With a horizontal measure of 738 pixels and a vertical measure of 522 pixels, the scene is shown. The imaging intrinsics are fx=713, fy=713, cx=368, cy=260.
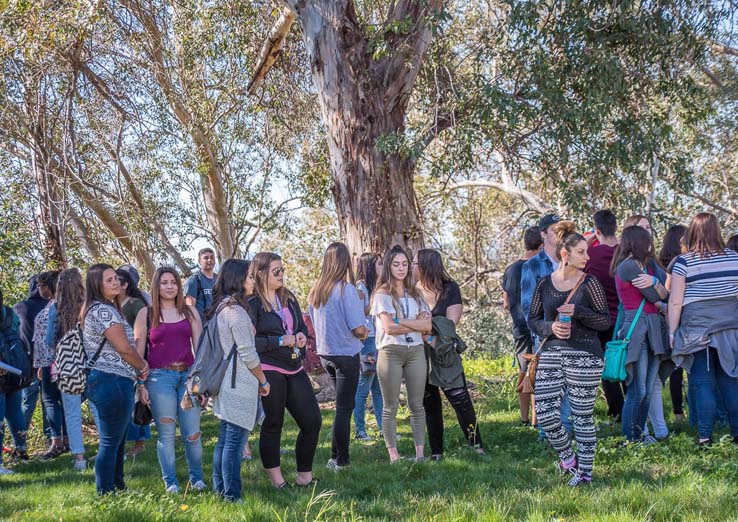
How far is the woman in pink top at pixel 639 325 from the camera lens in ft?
20.7

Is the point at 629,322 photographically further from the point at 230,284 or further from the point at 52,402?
the point at 52,402

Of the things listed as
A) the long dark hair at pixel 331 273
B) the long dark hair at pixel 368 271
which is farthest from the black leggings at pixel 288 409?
the long dark hair at pixel 368 271

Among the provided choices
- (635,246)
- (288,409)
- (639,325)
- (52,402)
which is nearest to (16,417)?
(52,402)

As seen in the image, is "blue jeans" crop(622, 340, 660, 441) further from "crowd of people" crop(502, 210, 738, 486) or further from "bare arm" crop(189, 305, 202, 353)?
"bare arm" crop(189, 305, 202, 353)

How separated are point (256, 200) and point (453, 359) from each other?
1188cm

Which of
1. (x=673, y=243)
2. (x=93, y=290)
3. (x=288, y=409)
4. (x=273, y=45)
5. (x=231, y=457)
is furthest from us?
(x=273, y=45)

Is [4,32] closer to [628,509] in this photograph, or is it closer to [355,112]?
[355,112]

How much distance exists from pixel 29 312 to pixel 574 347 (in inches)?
239

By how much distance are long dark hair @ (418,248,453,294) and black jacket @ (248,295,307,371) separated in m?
1.60

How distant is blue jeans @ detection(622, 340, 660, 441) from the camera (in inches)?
251

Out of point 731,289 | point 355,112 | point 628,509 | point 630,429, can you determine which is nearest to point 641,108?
point 355,112

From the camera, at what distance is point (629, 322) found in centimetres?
643

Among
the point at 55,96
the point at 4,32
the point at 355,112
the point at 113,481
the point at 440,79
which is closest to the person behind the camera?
the point at 113,481

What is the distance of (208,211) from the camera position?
17422 millimetres
